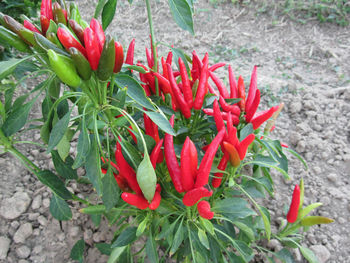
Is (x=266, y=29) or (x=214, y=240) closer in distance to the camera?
(x=214, y=240)

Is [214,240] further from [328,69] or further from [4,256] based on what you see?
[328,69]

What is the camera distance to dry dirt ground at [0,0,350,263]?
156 cm

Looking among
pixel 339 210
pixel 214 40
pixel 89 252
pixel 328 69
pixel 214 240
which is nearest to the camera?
pixel 214 240

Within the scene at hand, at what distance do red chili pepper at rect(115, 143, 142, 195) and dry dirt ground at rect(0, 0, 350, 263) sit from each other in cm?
68

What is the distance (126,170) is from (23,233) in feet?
2.64

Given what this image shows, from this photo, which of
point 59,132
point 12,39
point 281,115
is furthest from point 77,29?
point 281,115

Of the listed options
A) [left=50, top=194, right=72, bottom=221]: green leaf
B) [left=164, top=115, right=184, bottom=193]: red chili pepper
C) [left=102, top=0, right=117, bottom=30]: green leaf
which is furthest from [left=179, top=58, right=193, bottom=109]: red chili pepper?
[left=50, top=194, right=72, bottom=221]: green leaf

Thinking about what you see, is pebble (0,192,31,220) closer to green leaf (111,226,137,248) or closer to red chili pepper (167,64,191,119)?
green leaf (111,226,137,248)

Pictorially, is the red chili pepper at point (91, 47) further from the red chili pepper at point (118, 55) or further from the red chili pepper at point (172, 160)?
the red chili pepper at point (172, 160)

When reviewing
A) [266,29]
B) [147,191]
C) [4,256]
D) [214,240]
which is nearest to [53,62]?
[147,191]

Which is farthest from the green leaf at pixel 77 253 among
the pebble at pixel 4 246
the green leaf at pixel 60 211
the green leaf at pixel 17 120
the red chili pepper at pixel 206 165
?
the red chili pepper at pixel 206 165

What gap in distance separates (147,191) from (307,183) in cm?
130

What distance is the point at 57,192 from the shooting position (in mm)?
1282

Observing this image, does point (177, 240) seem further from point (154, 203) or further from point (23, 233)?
point (23, 233)
